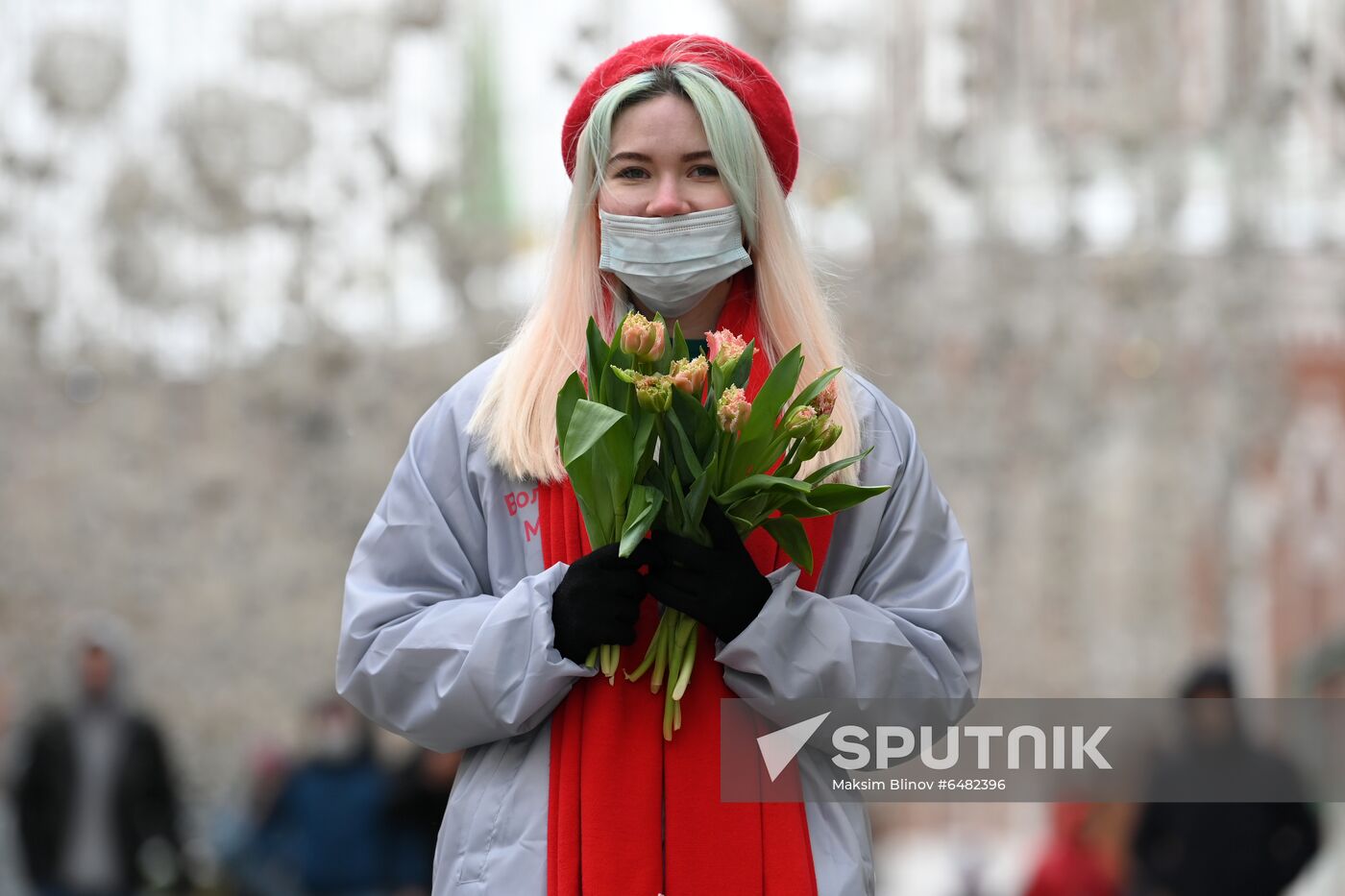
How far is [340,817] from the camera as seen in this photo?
7484mm

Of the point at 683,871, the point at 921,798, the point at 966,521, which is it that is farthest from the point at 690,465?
the point at 966,521

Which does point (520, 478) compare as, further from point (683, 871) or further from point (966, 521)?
point (966, 521)

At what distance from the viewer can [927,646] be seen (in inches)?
102

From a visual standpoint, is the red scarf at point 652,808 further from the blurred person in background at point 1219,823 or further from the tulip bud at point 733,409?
the blurred person in background at point 1219,823

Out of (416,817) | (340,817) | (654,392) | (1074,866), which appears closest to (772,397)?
(654,392)

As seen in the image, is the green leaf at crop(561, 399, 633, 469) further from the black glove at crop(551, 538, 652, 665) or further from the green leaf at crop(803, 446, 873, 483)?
the green leaf at crop(803, 446, 873, 483)

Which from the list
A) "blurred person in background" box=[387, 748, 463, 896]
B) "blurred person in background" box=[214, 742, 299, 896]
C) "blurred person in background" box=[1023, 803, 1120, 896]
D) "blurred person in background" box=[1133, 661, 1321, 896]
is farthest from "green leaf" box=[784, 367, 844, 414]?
"blurred person in background" box=[214, 742, 299, 896]

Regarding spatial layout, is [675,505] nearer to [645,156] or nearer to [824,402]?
[824,402]

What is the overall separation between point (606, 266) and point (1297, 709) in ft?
31.0

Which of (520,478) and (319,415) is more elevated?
(520,478)

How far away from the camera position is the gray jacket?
8.05ft

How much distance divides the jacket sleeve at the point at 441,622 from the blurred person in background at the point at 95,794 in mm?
5479

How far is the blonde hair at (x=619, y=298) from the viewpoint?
2609 mm

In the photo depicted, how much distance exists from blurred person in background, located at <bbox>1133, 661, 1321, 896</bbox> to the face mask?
4404 mm
